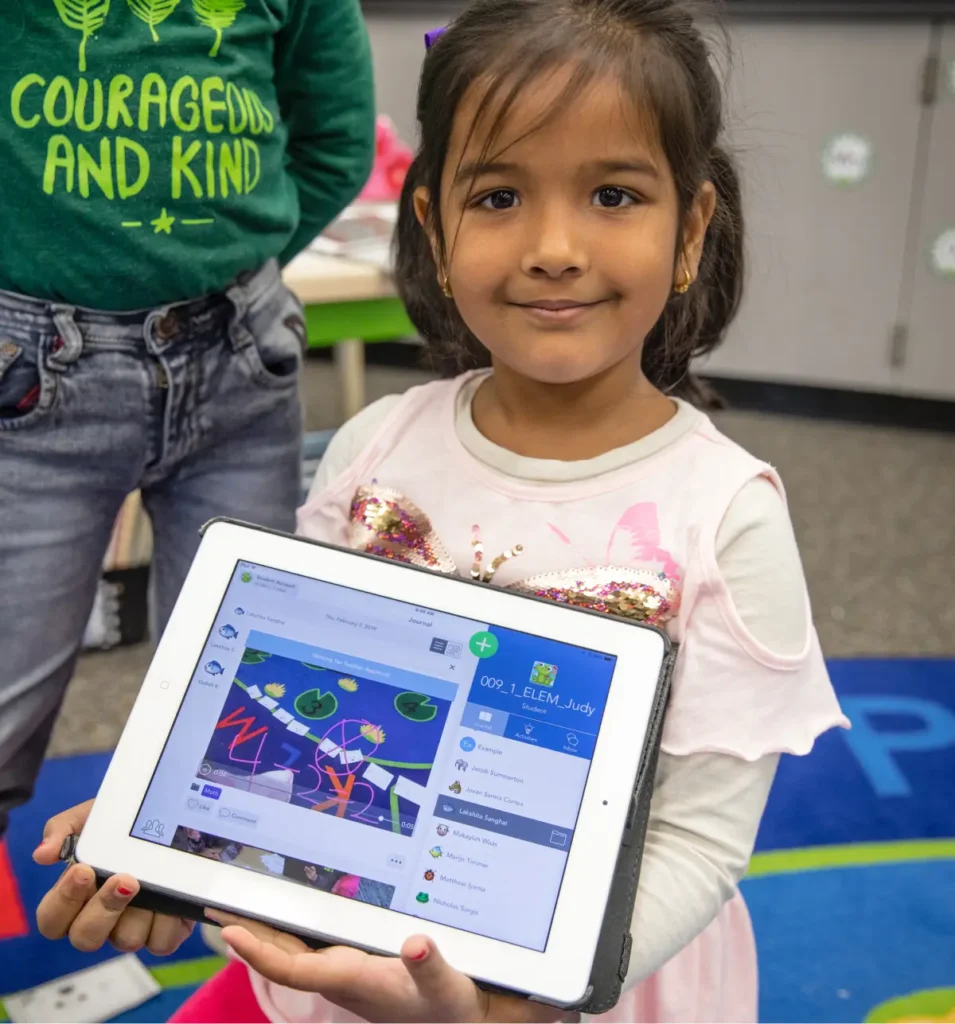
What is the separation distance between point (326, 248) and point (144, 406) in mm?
793

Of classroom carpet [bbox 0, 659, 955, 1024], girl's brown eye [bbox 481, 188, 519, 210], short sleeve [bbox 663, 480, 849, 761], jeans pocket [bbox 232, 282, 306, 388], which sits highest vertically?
girl's brown eye [bbox 481, 188, 519, 210]

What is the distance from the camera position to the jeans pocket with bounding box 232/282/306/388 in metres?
0.85

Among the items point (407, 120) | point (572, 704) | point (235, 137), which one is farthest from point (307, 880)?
point (407, 120)

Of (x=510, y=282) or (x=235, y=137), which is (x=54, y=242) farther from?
(x=510, y=282)

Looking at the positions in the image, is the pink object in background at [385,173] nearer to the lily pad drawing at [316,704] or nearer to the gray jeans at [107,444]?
the gray jeans at [107,444]

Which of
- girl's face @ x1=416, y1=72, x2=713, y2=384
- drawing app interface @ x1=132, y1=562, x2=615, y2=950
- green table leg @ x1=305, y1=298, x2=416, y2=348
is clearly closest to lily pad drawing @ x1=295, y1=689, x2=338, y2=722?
drawing app interface @ x1=132, y1=562, x2=615, y2=950

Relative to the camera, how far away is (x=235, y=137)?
0.80 meters

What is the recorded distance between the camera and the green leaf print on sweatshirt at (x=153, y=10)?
0.75 metres

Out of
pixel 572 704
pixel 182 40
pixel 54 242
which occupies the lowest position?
pixel 572 704

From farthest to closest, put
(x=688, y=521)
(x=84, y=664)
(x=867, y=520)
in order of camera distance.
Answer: (x=867, y=520)
(x=84, y=664)
(x=688, y=521)

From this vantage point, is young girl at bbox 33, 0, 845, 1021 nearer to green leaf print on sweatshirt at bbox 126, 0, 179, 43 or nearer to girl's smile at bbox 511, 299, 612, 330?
girl's smile at bbox 511, 299, 612, 330

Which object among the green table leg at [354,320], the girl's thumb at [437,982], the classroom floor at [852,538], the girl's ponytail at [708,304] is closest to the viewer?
the girl's thumb at [437,982]

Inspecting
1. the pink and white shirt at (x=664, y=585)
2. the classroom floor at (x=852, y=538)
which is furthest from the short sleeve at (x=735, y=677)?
the classroom floor at (x=852, y=538)

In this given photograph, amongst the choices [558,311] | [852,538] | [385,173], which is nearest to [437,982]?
[558,311]
